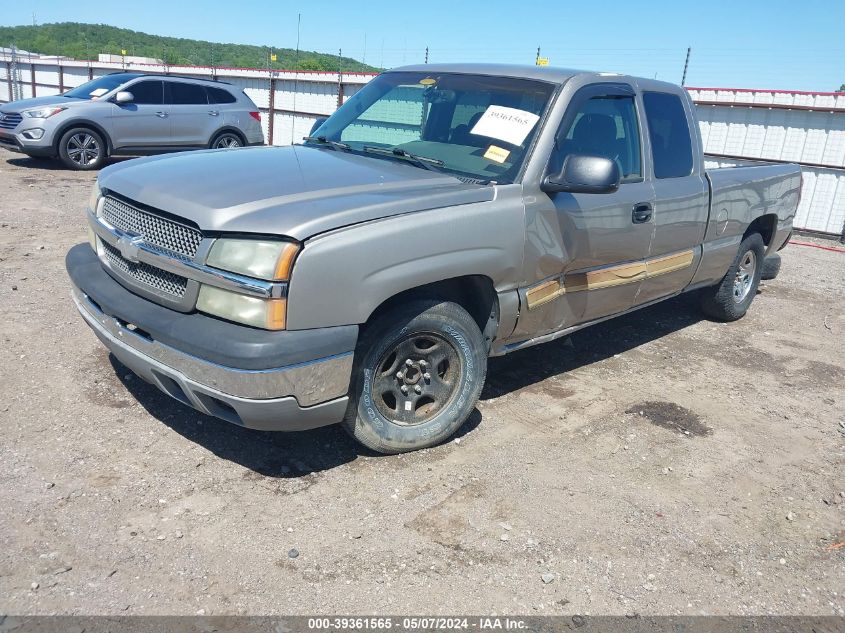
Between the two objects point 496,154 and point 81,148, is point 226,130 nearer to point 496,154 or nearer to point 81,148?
point 81,148

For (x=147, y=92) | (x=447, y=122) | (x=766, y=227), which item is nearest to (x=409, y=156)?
(x=447, y=122)

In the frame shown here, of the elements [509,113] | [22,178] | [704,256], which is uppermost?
[509,113]

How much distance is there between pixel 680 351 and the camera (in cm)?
588

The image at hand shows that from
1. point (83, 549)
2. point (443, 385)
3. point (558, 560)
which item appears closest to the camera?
point (83, 549)

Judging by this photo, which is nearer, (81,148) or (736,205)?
(736,205)

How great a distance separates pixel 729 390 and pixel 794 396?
1.49ft

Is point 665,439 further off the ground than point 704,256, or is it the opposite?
point 704,256

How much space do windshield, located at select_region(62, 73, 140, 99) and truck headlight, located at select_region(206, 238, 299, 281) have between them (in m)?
11.1

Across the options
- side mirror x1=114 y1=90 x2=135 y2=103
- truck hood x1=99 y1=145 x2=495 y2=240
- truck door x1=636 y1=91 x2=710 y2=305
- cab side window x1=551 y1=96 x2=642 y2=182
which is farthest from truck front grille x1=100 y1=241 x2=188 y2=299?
side mirror x1=114 y1=90 x2=135 y2=103

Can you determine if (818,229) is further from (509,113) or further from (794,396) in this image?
(509,113)

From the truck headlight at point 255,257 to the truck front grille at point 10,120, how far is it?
36.5 feet

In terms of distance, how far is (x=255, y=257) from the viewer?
9.96ft

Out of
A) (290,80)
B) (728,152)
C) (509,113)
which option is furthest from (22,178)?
(728,152)

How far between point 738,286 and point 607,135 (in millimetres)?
2805
